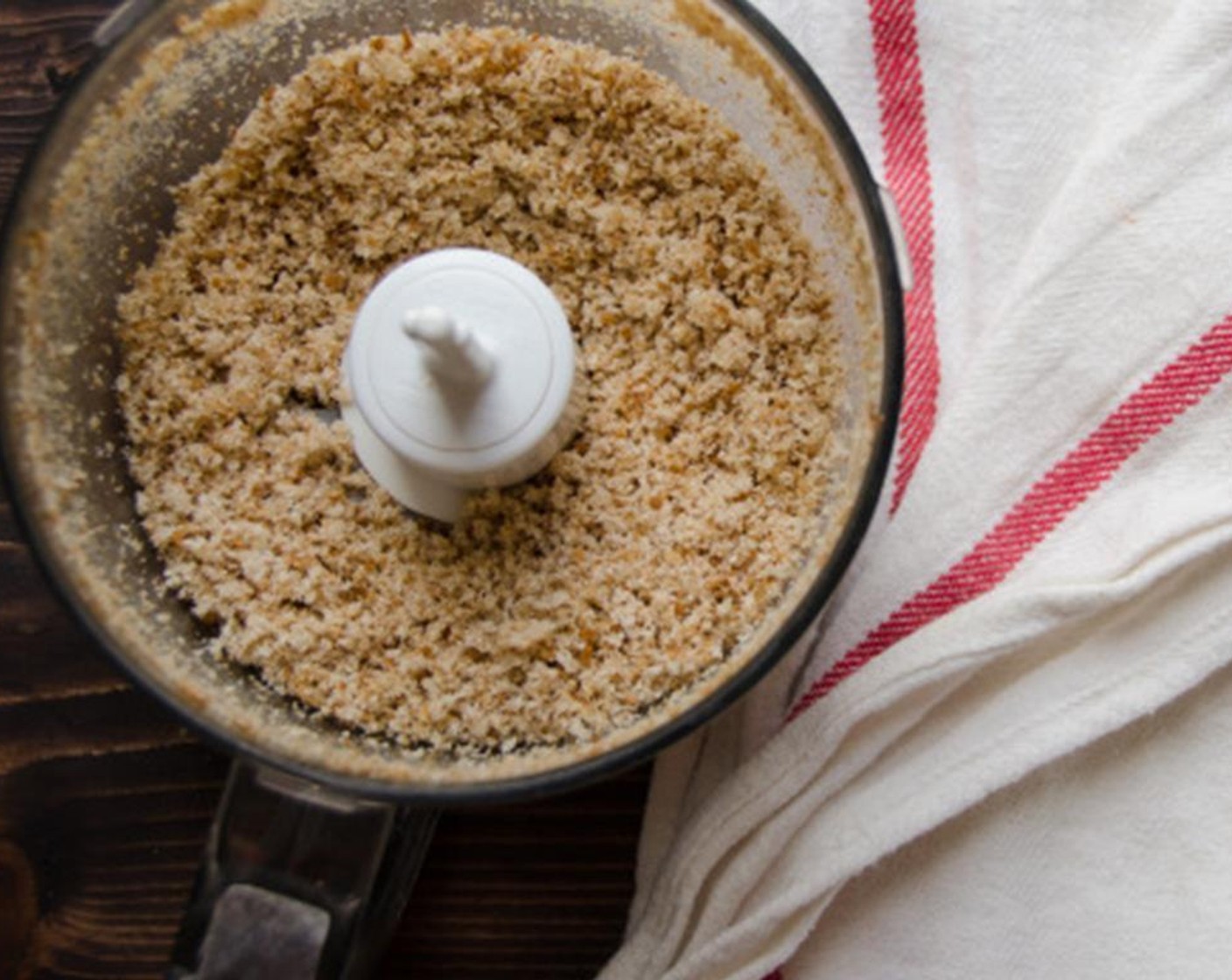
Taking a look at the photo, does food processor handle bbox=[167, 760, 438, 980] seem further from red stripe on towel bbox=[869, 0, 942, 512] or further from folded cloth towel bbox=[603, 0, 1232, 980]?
red stripe on towel bbox=[869, 0, 942, 512]

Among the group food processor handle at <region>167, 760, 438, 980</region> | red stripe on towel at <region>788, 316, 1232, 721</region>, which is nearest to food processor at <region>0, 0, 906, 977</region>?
food processor handle at <region>167, 760, 438, 980</region>

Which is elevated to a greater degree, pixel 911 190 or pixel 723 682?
pixel 911 190

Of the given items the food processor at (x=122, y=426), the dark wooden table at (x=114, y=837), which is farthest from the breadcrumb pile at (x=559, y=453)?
the dark wooden table at (x=114, y=837)

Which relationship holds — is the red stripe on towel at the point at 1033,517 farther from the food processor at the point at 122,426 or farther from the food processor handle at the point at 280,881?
the food processor handle at the point at 280,881

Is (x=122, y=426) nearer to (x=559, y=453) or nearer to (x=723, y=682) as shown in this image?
(x=559, y=453)

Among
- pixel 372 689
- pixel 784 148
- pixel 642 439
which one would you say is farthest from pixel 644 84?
pixel 372 689

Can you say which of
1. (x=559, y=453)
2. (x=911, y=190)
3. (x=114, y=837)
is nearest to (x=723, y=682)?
(x=559, y=453)

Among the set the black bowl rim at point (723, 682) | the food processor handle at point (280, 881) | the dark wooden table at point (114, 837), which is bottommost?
the dark wooden table at point (114, 837)
